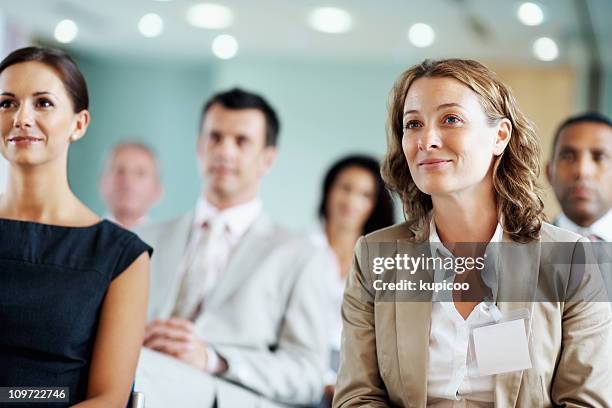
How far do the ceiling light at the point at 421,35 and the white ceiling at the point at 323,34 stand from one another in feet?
0.20

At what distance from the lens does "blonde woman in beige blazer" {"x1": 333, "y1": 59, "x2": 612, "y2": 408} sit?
68.7 inches

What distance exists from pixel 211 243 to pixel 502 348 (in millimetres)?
1416

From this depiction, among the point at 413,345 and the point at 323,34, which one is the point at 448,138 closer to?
the point at 413,345

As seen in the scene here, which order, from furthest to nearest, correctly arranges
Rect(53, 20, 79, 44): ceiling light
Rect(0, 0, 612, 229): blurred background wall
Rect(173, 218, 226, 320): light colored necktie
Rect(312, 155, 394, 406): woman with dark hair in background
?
Rect(53, 20, 79, 44): ceiling light
Rect(0, 0, 612, 229): blurred background wall
Rect(312, 155, 394, 406): woman with dark hair in background
Rect(173, 218, 226, 320): light colored necktie

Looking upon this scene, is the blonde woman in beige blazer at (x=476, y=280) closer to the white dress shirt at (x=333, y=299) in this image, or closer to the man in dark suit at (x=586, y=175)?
the man in dark suit at (x=586, y=175)

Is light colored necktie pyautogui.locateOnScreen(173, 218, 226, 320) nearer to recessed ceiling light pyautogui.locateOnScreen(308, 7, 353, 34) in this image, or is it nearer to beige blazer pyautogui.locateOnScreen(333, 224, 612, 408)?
beige blazer pyautogui.locateOnScreen(333, 224, 612, 408)

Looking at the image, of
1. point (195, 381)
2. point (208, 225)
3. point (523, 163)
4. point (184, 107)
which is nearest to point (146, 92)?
point (184, 107)

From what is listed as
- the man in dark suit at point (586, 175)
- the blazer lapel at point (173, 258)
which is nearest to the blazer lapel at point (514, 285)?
the man in dark suit at point (586, 175)

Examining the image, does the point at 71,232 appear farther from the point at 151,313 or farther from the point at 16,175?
the point at 151,313

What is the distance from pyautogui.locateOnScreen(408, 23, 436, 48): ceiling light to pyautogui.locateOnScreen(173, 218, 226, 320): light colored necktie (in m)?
4.20

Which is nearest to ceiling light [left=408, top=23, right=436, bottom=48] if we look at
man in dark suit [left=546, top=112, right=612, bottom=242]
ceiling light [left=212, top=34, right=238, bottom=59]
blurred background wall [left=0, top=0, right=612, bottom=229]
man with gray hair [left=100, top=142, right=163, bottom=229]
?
blurred background wall [left=0, top=0, right=612, bottom=229]

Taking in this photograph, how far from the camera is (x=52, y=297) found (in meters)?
1.86

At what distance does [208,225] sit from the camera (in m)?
2.98

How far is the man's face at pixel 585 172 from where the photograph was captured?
2449 millimetres
